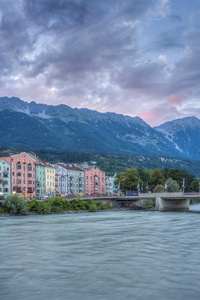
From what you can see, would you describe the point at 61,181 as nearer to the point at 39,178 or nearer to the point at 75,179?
the point at 75,179

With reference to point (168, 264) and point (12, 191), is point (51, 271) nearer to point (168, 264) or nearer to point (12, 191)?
point (168, 264)

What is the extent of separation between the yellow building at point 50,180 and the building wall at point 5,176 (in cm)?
2702

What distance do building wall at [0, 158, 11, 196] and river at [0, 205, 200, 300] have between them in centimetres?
8641

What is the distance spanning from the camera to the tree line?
16091 cm

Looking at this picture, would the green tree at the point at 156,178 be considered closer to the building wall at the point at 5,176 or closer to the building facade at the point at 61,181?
the building facade at the point at 61,181

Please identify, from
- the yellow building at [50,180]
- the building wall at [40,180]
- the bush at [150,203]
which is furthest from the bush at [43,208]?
the yellow building at [50,180]

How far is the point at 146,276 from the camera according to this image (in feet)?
86.2

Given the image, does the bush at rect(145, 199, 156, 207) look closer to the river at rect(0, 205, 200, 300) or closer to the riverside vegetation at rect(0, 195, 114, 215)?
the riverside vegetation at rect(0, 195, 114, 215)

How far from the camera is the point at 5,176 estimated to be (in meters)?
132

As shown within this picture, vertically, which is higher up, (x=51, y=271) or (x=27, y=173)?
(x=27, y=173)

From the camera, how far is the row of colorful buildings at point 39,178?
134 m

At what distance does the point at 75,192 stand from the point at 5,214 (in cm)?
10214

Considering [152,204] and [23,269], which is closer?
[23,269]

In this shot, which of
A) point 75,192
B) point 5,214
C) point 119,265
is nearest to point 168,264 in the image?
point 119,265
